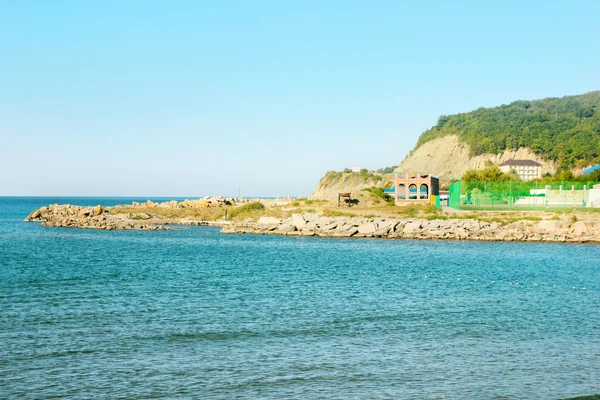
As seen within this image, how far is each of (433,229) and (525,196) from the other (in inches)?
625

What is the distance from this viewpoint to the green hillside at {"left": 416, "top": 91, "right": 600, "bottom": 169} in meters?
142

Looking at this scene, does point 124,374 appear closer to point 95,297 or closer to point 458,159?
point 95,297

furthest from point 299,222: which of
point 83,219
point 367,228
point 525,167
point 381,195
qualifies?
point 525,167

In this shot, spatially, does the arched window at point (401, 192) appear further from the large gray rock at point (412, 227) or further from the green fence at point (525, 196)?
the large gray rock at point (412, 227)

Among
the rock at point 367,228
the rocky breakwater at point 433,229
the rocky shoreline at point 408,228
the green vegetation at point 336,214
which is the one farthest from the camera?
the green vegetation at point 336,214

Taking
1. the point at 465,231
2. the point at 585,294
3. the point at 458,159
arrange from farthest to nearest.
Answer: the point at 458,159, the point at 465,231, the point at 585,294

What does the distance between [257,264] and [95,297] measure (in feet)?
46.8

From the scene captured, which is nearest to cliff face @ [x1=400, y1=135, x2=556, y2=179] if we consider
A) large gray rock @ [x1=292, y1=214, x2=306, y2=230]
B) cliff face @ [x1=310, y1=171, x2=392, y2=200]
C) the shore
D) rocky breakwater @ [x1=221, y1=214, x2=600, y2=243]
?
cliff face @ [x1=310, y1=171, x2=392, y2=200]

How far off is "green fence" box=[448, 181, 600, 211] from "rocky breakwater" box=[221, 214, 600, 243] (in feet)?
28.4

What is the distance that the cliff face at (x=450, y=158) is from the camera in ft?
496

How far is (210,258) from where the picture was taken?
40375mm

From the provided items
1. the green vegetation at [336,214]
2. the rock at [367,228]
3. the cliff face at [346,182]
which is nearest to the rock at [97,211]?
the green vegetation at [336,214]

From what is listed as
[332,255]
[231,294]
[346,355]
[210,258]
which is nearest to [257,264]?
[210,258]

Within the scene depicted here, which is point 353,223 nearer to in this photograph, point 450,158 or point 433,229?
point 433,229
